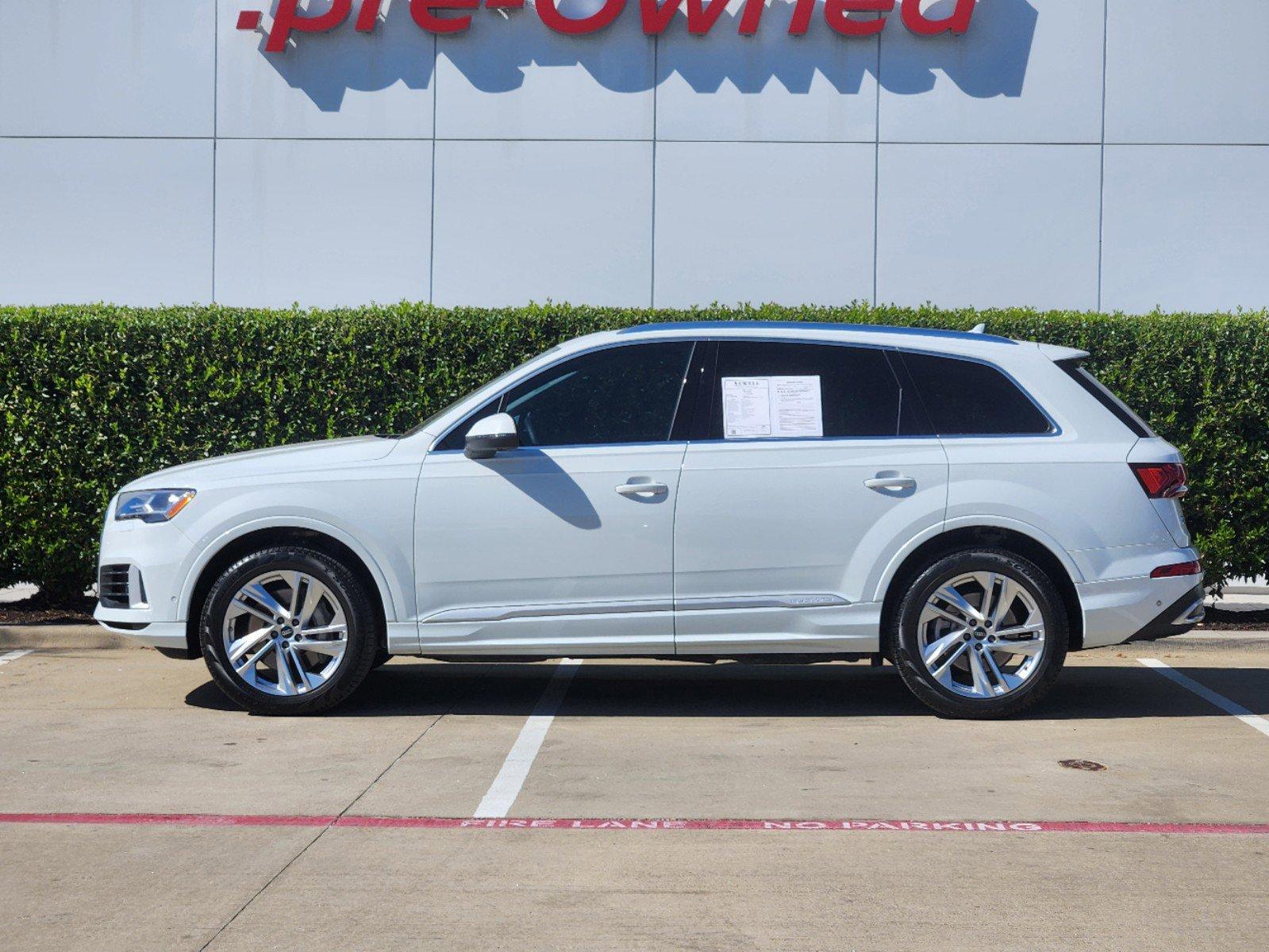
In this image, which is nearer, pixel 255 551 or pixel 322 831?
pixel 322 831

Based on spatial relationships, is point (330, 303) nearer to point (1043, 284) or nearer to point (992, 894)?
point (1043, 284)

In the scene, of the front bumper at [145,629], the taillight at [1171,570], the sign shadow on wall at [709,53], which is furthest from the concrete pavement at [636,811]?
the sign shadow on wall at [709,53]

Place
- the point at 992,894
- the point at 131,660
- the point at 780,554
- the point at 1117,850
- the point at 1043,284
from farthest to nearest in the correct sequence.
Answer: the point at 1043,284
the point at 131,660
the point at 780,554
the point at 1117,850
the point at 992,894

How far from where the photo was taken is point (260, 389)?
9.86m

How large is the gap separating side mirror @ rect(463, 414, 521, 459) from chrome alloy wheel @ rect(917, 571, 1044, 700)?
2097 millimetres

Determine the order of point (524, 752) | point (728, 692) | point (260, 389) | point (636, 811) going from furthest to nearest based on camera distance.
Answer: point (260, 389), point (728, 692), point (524, 752), point (636, 811)

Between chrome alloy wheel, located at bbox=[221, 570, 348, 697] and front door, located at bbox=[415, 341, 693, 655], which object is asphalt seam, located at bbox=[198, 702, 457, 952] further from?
chrome alloy wheel, located at bbox=[221, 570, 348, 697]

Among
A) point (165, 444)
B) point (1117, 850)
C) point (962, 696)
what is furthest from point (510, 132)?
point (1117, 850)

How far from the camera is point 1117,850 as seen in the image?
15.9 ft

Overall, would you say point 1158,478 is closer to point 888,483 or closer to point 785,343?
point 888,483

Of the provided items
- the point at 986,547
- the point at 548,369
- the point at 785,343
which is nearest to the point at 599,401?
the point at 548,369

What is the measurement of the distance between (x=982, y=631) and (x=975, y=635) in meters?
0.04

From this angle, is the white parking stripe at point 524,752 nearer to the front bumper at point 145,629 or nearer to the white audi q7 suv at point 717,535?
the white audi q7 suv at point 717,535

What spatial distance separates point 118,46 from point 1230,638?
10552 mm
